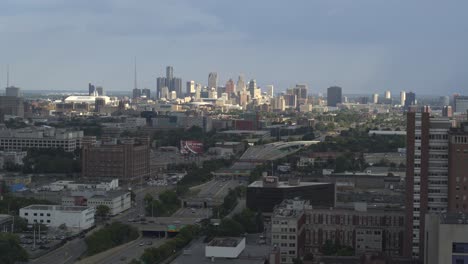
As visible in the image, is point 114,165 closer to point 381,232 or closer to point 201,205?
point 201,205

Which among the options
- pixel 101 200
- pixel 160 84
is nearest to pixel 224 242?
pixel 101 200

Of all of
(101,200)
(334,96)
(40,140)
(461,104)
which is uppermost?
(334,96)

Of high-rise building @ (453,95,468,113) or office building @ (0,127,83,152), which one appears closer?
office building @ (0,127,83,152)

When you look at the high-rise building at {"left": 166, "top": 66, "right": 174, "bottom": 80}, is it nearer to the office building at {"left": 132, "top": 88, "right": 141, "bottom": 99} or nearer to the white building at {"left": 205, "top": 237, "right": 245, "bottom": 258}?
the office building at {"left": 132, "top": 88, "right": 141, "bottom": 99}

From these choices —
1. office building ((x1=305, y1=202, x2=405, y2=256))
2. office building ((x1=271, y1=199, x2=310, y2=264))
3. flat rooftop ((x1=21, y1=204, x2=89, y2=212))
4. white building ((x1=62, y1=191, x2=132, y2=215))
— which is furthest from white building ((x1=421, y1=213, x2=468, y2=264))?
→ white building ((x1=62, y1=191, x2=132, y2=215))

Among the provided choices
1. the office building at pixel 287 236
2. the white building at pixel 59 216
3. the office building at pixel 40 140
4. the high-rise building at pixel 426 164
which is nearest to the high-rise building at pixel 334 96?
the office building at pixel 40 140

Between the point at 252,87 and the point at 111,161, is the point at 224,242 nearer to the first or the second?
the point at 111,161

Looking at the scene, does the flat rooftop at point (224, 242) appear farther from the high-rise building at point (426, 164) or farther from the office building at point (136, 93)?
the office building at point (136, 93)
